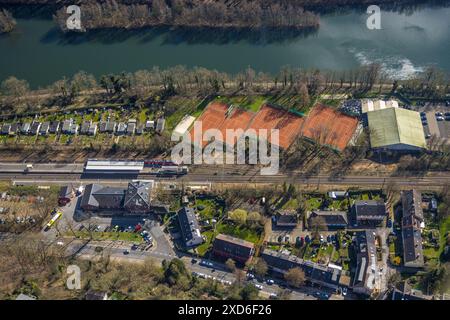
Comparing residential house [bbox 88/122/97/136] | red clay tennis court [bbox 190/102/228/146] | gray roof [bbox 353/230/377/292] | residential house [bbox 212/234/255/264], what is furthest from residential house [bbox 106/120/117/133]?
gray roof [bbox 353/230/377/292]

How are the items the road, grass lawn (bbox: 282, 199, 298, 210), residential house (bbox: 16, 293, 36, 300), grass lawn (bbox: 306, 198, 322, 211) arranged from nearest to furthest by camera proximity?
residential house (bbox: 16, 293, 36, 300) → grass lawn (bbox: 306, 198, 322, 211) → grass lawn (bbox: 282, 199, 298, 210) → the road

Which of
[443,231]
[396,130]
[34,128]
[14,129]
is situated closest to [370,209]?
[443,231]

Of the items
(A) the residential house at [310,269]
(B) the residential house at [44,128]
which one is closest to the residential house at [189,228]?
(A) the residential house at [310,269]

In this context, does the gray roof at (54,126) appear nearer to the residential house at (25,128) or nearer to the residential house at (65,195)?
the residential house at (25,128)

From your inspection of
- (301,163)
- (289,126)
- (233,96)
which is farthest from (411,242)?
(233,96)

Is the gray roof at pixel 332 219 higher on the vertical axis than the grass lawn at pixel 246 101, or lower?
lower

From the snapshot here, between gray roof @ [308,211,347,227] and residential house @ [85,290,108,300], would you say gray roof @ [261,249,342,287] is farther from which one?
residential house @ [85,290,108,300]
